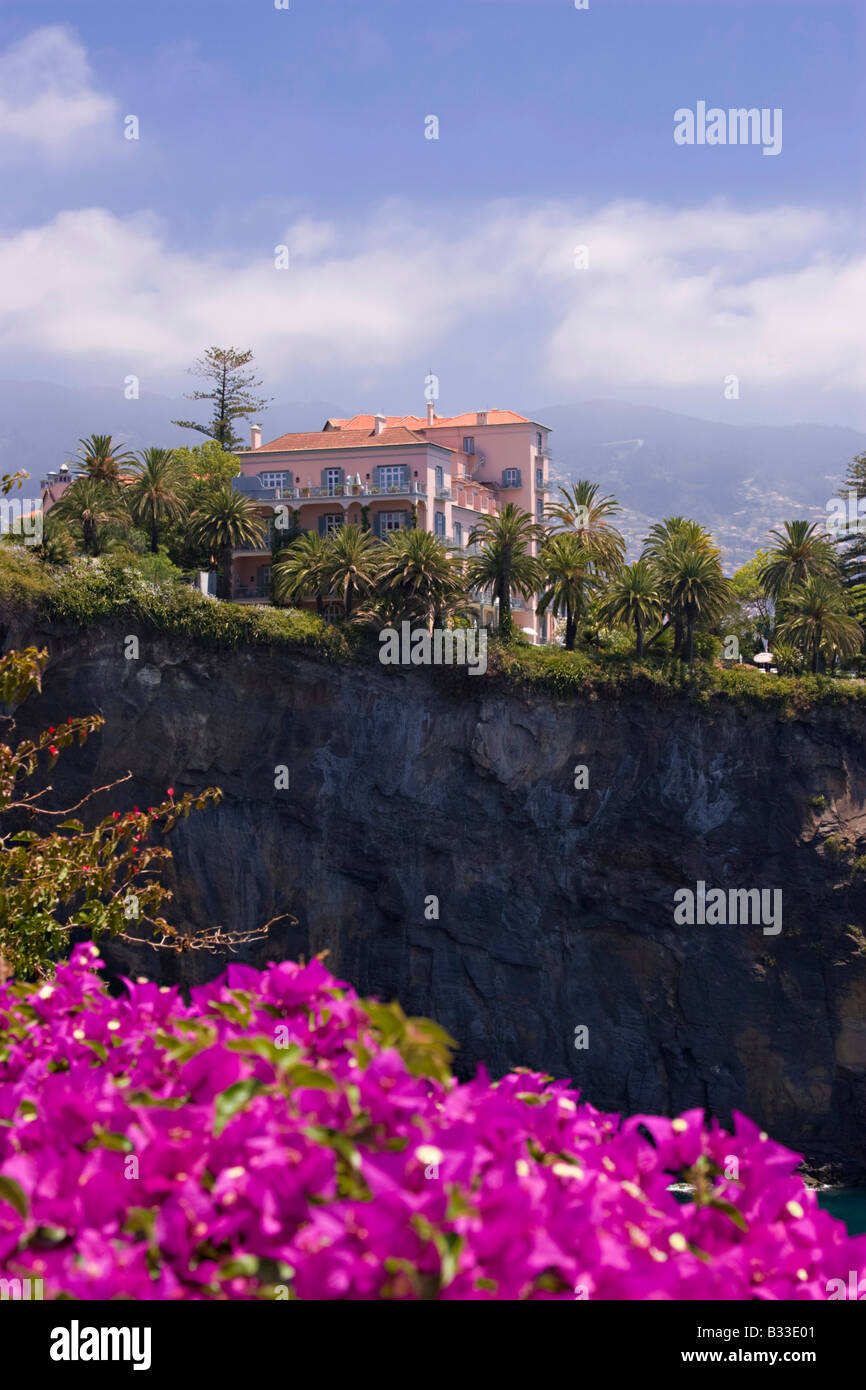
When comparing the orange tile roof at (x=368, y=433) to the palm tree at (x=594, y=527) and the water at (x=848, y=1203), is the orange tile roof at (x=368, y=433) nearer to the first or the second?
the palm tree at (x=594, y=527)

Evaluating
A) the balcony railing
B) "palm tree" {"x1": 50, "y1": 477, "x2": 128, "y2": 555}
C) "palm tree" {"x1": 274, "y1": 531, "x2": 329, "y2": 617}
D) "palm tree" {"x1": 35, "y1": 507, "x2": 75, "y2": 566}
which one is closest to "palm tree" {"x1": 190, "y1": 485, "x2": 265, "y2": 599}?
"palm tree" {"x1": 274, "y1": 531, "x2": 329, "y2": 617}

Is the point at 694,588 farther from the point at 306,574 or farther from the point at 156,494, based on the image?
the point at 156,494

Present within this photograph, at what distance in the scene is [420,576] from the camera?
50.2 metres

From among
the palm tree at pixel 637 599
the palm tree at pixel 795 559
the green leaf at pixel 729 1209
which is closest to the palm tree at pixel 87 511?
the palm tree at pixel 637 599

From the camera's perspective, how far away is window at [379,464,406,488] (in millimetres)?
66287

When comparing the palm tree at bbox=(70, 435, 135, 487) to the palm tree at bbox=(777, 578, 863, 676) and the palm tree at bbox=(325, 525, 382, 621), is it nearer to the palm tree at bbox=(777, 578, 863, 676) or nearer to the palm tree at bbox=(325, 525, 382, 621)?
the palm tree at bbox=(325, 525, 382, 621)

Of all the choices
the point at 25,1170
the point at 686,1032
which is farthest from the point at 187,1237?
the point at 686,1032

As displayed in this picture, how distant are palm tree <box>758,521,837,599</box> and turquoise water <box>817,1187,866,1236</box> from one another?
1125 inches

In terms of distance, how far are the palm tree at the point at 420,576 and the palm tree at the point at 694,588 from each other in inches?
399

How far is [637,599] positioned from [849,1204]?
2821 centimetres

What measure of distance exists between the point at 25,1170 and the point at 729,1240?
225cm

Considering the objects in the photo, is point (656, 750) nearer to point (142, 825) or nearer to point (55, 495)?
point (142, 825)

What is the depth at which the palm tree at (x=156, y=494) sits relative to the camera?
6097 centimetres

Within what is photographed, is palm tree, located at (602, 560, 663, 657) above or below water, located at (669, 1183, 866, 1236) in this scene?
above
